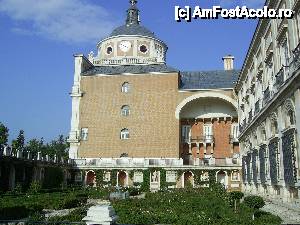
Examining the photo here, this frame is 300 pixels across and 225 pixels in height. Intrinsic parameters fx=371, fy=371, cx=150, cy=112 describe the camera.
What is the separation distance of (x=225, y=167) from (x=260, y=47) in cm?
1627

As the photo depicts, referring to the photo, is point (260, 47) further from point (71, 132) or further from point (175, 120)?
point (71, 132)

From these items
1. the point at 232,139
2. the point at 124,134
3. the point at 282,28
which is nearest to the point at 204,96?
the point at 232,139

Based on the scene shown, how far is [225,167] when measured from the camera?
38.0 m

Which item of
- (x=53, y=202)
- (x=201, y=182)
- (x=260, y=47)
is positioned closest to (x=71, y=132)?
(x=201, y=182)

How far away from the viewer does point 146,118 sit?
42031 millimetres

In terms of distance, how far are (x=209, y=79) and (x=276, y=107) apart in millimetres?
25484

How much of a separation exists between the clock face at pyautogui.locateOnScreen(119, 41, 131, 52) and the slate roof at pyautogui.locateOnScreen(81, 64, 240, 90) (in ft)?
23.9

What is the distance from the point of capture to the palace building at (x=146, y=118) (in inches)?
1608

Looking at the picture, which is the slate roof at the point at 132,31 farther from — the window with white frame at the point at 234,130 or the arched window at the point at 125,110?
the window with white frame at the point at 234,130

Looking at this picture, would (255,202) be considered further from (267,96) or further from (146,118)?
(146,118)

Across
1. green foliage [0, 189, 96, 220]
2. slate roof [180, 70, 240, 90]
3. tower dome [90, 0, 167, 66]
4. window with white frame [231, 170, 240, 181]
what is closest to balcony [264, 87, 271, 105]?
green foliage [0, 189, 96, 220]

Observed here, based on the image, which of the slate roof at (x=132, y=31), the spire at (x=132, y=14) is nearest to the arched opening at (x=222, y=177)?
the slate roof at (x=132, y=31)

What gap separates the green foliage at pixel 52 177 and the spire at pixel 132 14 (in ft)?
101

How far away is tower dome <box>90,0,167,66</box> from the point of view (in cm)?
5188
